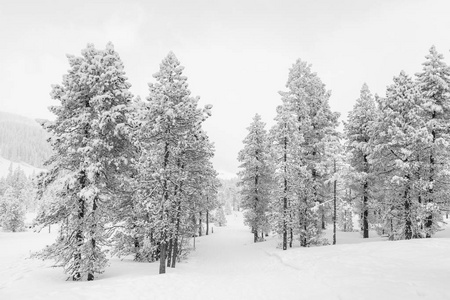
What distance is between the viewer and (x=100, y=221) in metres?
15.9

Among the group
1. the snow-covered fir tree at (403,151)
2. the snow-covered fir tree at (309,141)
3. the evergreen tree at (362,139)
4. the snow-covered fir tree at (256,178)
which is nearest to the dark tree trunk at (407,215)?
the snow-covered fir tree at (403,151)

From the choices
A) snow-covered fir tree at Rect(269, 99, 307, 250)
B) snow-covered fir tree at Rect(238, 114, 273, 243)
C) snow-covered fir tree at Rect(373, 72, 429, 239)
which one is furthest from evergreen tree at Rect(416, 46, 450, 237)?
snow-covered fir tree at Rect(238, 114, 273, 243)

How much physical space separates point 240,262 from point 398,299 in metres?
16.4

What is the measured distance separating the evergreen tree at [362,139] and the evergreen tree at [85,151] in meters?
22.3

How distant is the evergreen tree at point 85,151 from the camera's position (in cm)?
1508

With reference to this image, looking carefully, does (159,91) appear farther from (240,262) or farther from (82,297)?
(240,262)

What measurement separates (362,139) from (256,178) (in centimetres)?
1296

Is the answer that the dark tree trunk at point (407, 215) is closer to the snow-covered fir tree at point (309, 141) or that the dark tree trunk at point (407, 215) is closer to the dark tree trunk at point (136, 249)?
the snow-covered fir tree at point (309, 141)

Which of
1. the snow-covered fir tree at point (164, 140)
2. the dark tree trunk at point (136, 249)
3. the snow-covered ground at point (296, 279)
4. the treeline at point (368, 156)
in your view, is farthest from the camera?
the dark tree trunk at point (136, 249)

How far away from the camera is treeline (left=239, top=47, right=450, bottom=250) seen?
21.6 meters

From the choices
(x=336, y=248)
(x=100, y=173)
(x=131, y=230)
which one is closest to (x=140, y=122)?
(x=100, y=173)

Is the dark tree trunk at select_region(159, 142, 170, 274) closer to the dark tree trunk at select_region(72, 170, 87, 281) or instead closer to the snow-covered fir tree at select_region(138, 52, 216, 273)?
the snow-covered fir tree at select_region(138, 52, 216, 273)

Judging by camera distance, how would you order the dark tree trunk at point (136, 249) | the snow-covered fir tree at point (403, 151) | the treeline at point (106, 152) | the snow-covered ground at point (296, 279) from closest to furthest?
the snow-covered ground at point (296, 279) → the treeline at point (106, 152) → the snow-covered fir tree at point (403, 151) → the dark tree trunk at point (136, 249)

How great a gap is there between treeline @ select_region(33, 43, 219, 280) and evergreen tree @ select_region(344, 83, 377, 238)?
17349 mm
